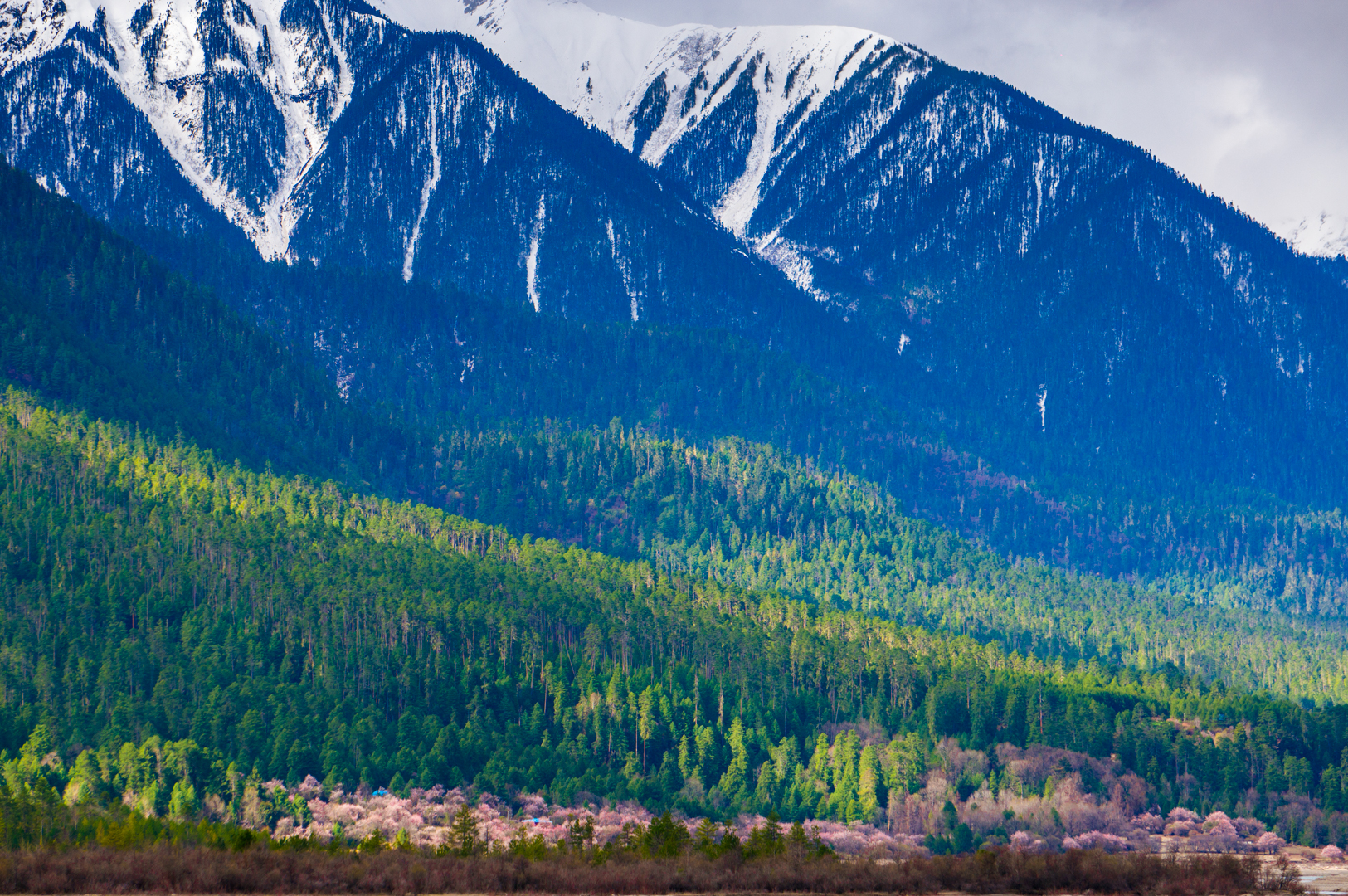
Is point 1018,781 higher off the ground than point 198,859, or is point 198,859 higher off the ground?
point 1018,781

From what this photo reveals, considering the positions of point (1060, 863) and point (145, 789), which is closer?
point (1060, 863)

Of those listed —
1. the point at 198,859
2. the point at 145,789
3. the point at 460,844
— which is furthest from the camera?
the point at 145,789

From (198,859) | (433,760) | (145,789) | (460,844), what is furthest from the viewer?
(433,760)

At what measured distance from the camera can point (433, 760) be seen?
7466 inches

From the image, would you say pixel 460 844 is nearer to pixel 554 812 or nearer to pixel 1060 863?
pixel 554 812

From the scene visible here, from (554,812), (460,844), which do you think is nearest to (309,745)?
(554,812)

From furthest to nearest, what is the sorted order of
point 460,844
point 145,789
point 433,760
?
1. point 433,760
2. point 145,789
3. point 460,844

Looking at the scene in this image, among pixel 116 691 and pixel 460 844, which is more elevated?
pixel 116 691

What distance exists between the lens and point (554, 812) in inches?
7205

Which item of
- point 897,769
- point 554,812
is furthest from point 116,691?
point 897,769

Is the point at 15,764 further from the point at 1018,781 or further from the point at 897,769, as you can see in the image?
the point at 1018,781

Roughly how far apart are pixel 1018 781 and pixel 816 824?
1076 inches

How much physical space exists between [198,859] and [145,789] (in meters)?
60.8

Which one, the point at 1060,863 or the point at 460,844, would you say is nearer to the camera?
the point at 1060,863
